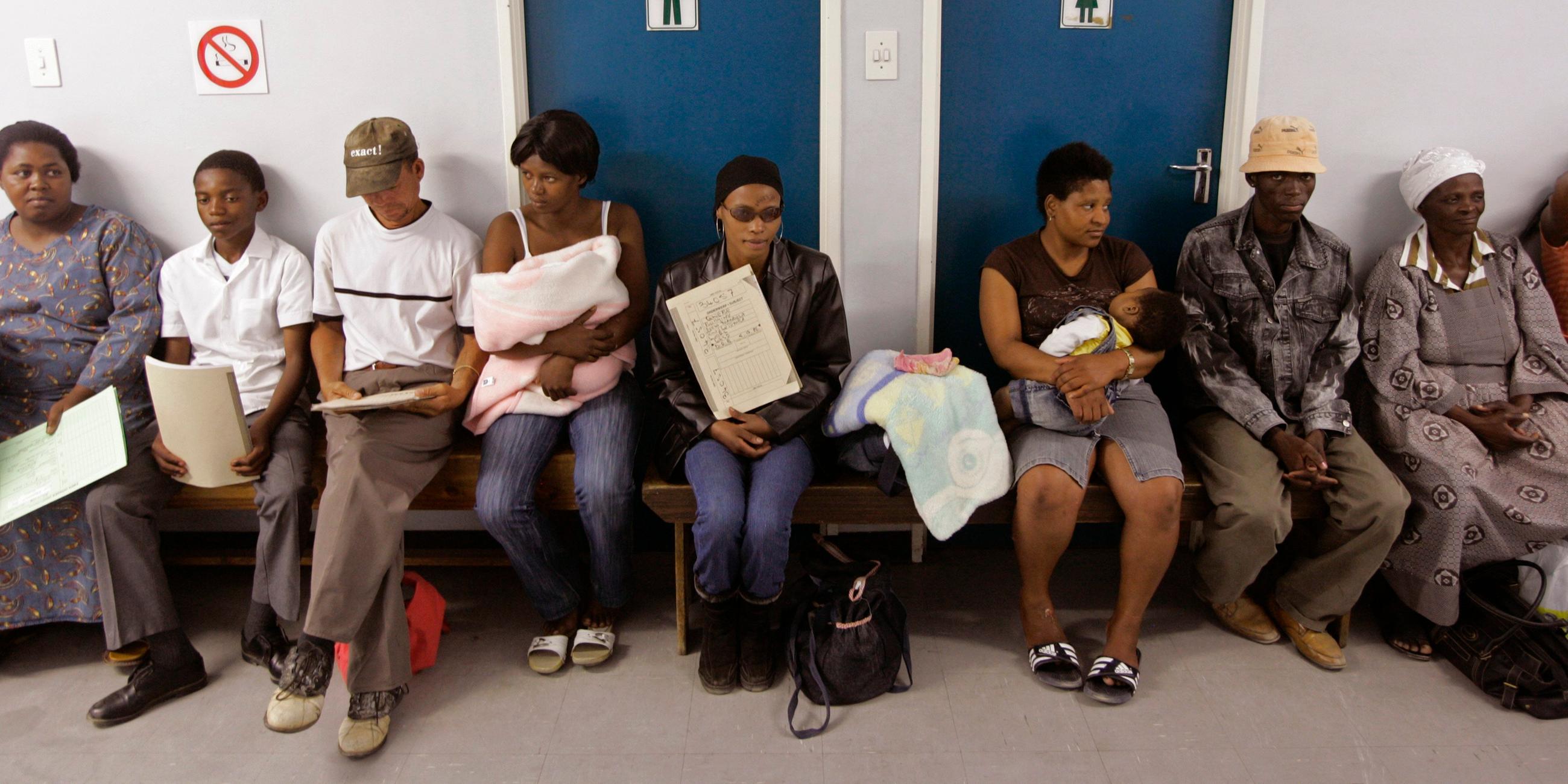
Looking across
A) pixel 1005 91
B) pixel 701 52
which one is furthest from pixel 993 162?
pixel 701 52

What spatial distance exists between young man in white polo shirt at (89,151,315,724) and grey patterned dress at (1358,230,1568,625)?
119 inches

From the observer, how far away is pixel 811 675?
2297mm

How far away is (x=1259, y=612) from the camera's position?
8.64 feet

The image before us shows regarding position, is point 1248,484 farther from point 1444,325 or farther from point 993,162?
point 993,162

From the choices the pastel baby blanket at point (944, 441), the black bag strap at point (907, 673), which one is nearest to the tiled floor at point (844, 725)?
the black bag strap at point (907, 673)

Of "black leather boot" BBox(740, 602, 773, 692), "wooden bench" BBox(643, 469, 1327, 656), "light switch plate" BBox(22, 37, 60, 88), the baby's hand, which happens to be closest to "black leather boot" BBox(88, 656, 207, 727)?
"wooden bench" BBox(643, 469, 1327, 656)

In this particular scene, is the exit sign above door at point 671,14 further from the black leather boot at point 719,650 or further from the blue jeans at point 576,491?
the black leather boot at point 719,650

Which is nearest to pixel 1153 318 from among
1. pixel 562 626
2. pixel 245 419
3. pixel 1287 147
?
pixel 1287 147

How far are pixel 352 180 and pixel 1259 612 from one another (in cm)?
286

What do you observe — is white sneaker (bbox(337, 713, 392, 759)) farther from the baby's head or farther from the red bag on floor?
the baby's head

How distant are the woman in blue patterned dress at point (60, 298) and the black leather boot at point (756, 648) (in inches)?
71.3

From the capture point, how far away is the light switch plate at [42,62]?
286 cm

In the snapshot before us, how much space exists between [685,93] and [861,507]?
1.41m

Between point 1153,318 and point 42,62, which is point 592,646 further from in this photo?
point 42,62
